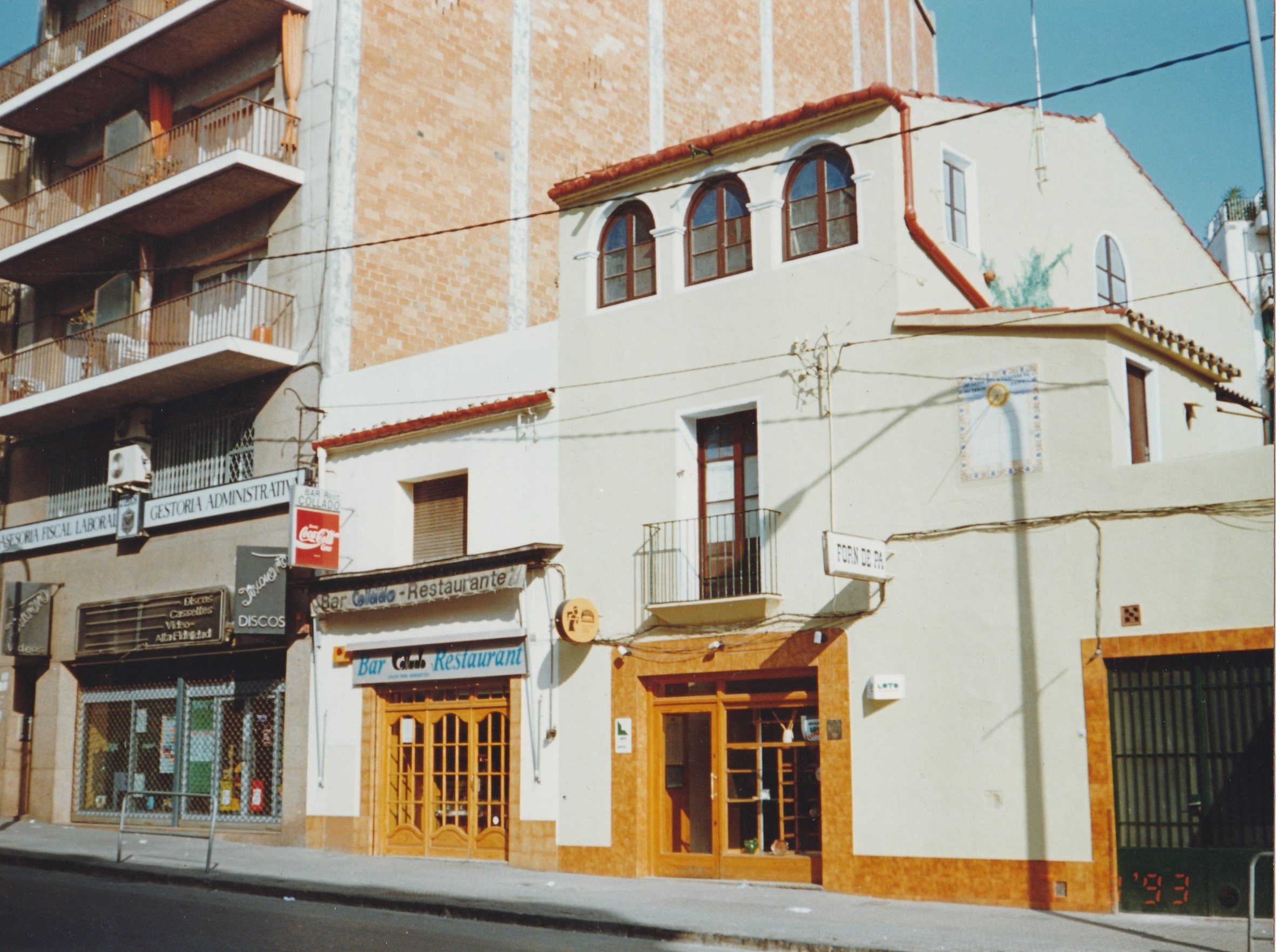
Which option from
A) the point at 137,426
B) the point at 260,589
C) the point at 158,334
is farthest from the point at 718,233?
the point at 137,426

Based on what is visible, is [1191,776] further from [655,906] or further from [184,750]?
[184,750]

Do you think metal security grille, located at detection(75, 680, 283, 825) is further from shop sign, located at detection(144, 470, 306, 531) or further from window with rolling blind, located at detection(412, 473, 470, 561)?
window with rolling blind, located at detection(412, 473, 470, 561)

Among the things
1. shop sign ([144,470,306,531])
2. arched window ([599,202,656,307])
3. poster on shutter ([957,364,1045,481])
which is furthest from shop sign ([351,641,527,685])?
poster on shutter ([957,364,1045,481])

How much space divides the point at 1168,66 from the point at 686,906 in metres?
9.13

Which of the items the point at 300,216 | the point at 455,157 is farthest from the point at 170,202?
the point at 455,157

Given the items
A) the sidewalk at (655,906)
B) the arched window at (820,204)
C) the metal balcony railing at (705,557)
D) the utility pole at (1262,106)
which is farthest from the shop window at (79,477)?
the utility pole at (1262,106)

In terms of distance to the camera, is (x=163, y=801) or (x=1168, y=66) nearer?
(x=1168, y=66)

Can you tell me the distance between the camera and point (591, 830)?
1692 centimetres

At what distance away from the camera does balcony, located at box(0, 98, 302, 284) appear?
2248cm

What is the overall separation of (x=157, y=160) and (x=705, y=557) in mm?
13776

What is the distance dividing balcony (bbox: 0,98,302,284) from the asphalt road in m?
11.6

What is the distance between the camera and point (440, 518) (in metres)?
19.7

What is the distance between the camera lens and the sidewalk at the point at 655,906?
1152cm

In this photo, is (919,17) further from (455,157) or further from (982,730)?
(982,730)
